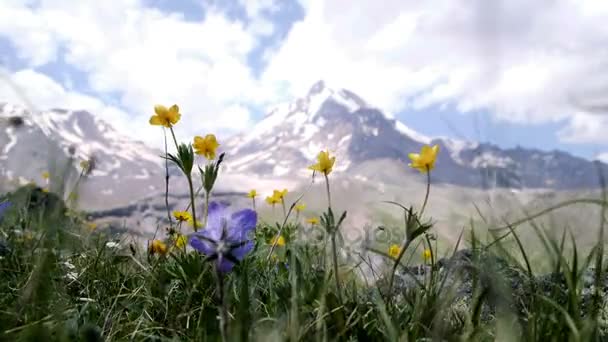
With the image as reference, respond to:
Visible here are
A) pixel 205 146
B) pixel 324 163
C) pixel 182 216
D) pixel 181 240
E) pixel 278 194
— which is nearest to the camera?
pixel 324 163

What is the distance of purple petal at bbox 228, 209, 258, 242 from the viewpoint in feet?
6.29

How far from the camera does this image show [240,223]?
1.96 metres

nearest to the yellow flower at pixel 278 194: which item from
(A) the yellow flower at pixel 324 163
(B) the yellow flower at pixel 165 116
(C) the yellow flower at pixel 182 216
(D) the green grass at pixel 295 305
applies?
(C) the yellow flower at pixel 182 216

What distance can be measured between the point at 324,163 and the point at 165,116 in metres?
1.05

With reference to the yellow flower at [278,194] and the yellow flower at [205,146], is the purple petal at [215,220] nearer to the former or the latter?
the yellow flower at [205,146]

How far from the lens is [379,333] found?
1.83 m

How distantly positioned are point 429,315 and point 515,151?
62 centimetres

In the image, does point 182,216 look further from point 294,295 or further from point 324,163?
point 294,295

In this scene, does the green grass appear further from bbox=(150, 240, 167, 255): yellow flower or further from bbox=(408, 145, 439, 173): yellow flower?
bbox=(408, 145, 439, 173): yellow flower

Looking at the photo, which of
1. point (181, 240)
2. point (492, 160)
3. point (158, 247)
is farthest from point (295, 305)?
point (181, 240)

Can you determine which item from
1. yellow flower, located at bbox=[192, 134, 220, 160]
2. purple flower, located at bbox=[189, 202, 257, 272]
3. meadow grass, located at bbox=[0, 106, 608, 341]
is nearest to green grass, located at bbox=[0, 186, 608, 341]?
meadow grass, located at bbox=[0, 106, 608, 341]

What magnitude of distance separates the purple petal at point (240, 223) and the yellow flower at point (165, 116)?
1.29 metres

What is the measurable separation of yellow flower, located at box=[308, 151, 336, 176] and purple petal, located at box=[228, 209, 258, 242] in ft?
2.41

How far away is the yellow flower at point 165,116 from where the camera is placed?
3051 millimetres
